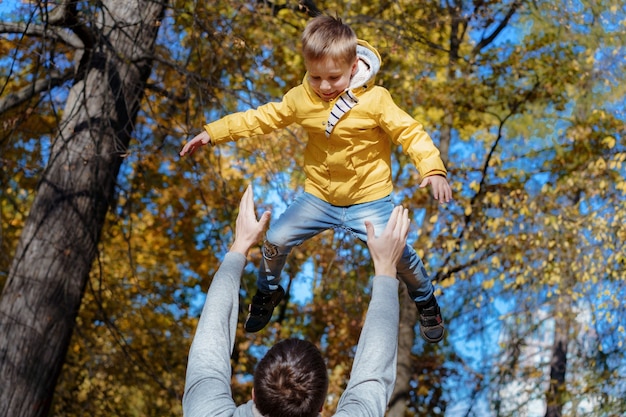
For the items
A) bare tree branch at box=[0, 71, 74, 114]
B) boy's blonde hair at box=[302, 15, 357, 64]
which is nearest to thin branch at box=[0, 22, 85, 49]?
bare tree branch at box=[0, 71, 74, 114]

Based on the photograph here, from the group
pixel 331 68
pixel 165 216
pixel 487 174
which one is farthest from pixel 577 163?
pixel 331 68

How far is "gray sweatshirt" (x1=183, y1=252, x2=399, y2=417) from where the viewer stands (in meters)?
2.38

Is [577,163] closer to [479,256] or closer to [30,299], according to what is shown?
[479,256]

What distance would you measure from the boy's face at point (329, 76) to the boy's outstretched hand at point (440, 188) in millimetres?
566

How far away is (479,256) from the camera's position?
11.1 meters

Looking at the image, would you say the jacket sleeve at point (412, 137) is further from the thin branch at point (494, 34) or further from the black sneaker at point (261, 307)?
the thin branch at point (494, 34)

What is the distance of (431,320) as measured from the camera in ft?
13.6

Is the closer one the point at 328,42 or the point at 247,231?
the point at 247,231

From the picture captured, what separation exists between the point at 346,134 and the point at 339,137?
1.4 inches

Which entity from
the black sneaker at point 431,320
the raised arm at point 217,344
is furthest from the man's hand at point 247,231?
the black sneaker at point 431,320

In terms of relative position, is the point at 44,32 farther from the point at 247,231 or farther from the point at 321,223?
the point at 247,231

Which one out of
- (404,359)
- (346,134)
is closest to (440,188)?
(346,134)

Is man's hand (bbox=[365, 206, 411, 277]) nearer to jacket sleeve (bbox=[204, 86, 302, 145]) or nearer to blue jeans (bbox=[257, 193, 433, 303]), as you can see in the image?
blue jeans (bbox=[257, 193, 433, 303])

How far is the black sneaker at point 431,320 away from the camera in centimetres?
412
